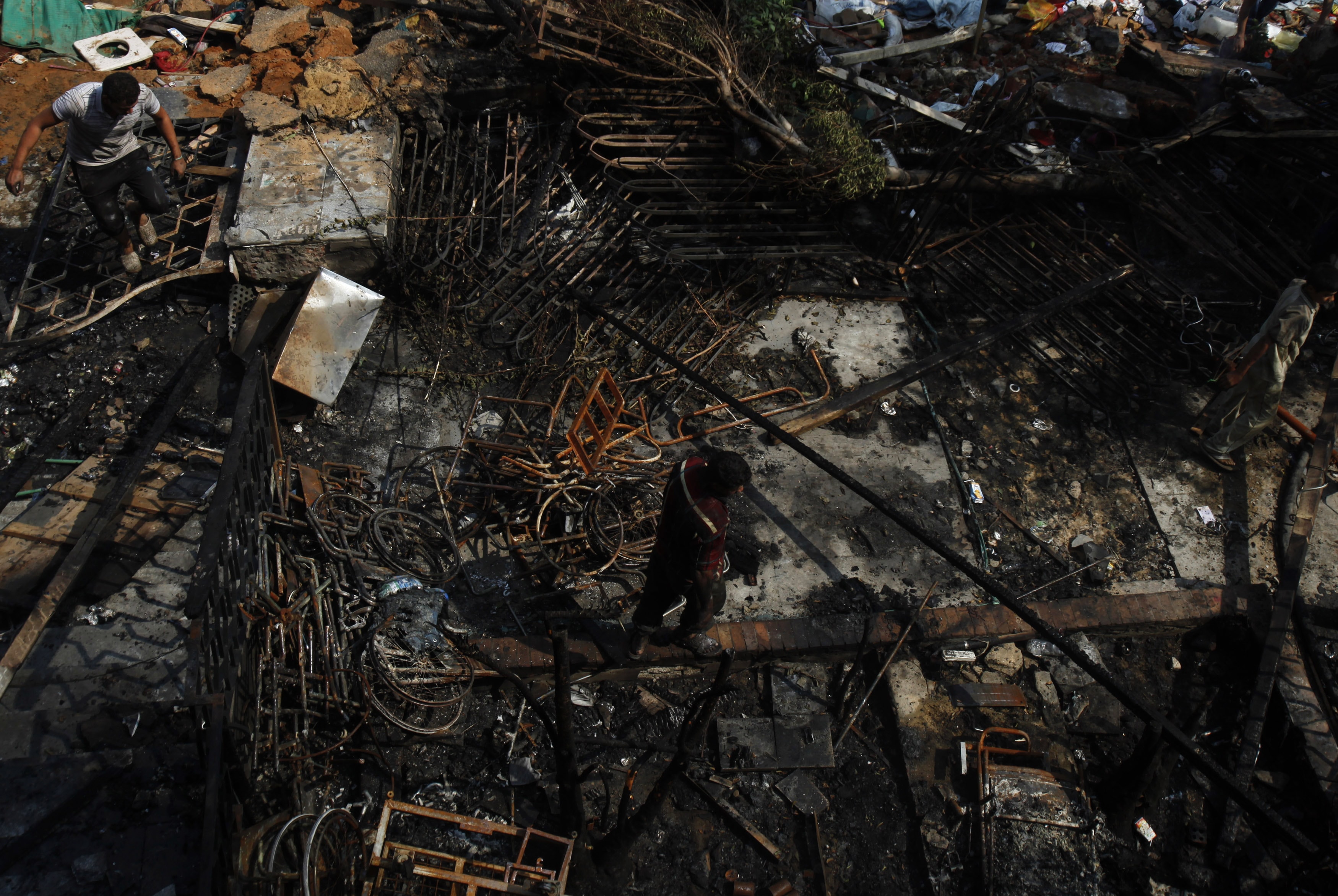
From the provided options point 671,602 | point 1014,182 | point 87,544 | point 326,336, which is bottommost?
point 671,602

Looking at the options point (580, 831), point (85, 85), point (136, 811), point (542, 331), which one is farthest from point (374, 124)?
point (580, 831)

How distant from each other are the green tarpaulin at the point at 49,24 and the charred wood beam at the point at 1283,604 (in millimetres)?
13081

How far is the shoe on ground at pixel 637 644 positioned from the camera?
16.9ft

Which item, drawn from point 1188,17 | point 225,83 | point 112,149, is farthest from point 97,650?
point 1188,17

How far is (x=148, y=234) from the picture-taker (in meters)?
7.08

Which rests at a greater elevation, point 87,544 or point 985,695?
point 87,544

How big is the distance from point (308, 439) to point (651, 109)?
4787 mm

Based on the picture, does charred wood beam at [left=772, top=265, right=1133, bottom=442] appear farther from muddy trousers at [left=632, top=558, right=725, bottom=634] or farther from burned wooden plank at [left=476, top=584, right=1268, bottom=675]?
muddy trousers at [left=632, top=558, right=725, bottom=634]

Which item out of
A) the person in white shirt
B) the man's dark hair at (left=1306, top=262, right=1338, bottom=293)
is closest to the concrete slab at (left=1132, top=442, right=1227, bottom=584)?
the man's dark hair at (left=1306, top=262, right=1338, bottom=293)

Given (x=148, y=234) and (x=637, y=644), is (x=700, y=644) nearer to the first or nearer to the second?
(x=637, y=644)

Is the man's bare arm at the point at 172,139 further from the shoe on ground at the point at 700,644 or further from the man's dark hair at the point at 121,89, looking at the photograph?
the shoe on ground at the point at 700,644

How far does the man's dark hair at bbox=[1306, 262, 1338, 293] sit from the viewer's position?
6012 millimetres

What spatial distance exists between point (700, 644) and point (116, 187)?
6.07 m

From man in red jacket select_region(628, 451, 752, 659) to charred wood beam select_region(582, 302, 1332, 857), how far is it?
953 millimetres
